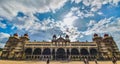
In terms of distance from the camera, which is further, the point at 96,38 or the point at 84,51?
the point at 96,38

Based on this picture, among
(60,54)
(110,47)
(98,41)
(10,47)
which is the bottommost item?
(60,54)

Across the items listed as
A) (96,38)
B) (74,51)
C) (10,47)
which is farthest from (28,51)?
(96,38)

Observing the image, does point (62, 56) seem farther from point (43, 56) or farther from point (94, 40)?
point (94, 40)

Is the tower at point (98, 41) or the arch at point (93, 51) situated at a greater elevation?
the tower at point (98, 41)

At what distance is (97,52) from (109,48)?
22.8ft

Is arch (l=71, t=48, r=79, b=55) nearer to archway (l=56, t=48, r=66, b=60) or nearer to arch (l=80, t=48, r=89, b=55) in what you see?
arch (l=80, t=48, r=89, b=55)

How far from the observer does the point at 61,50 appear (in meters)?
71.4

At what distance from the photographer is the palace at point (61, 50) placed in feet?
226

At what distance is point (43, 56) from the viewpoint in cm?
6931

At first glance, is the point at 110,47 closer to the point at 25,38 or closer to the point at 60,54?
the point at 60,54

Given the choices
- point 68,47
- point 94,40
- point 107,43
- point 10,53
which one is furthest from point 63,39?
point 10,53

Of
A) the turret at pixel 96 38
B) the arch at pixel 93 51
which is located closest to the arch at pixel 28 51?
the arch at pixel 93 51

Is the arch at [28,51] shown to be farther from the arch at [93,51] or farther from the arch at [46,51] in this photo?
the arch at [93,51]

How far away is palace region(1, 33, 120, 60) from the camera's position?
226 feet
